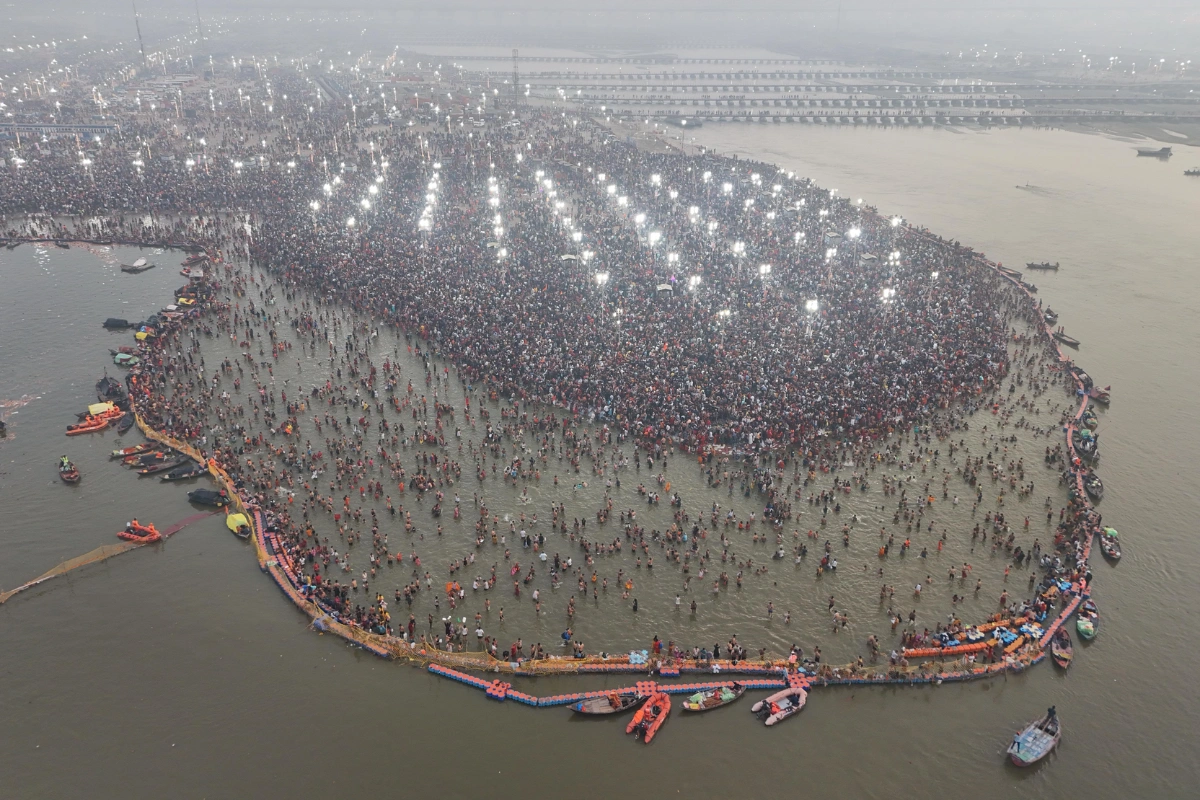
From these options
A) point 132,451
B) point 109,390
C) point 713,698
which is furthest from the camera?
point 109,390

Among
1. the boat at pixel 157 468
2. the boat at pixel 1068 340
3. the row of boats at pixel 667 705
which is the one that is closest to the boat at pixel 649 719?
the row of boats at pixel 667 705

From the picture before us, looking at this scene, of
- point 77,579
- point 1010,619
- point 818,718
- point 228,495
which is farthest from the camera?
point 228,495

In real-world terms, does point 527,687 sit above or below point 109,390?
below

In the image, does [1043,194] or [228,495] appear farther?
[1043,194]

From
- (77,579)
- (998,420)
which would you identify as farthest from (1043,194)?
(77,579)

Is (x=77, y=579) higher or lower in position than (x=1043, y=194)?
lower

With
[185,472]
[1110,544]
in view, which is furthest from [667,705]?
[185,472]

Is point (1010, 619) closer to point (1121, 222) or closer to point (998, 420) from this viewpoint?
point (998, 420)

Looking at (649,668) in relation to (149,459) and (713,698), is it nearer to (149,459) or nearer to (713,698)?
(713,698)
